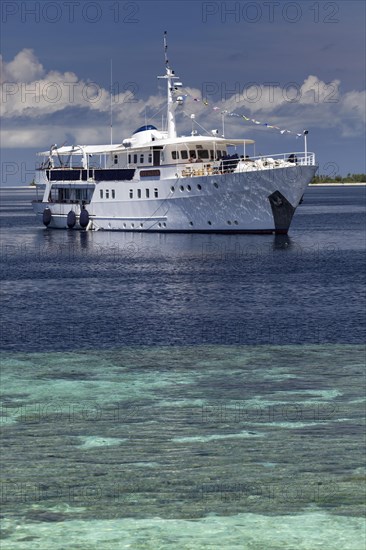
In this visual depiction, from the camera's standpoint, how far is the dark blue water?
1356 inches

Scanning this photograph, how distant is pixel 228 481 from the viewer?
644 inches

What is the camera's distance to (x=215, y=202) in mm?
77750

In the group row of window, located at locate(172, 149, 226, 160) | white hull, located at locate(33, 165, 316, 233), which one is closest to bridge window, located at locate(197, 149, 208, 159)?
row of window, located at locate(172, 149, 226, 160)

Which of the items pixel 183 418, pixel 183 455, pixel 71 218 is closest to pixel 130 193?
pixel 71 218

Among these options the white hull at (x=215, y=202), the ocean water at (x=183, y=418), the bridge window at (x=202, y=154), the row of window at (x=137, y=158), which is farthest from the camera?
the row of window at (x=137, y=158)

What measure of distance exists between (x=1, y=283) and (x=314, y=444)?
36.9 meters

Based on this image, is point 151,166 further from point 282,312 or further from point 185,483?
point 185,483

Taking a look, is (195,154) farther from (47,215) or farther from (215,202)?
(47,215)

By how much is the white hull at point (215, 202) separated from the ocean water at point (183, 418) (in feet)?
89.9

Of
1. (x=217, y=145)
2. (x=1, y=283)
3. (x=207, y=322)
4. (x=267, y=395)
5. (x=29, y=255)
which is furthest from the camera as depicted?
(x=217, y=145)

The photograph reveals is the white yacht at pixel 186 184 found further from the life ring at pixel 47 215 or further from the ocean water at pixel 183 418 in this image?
the ocean water at pixel 183 418

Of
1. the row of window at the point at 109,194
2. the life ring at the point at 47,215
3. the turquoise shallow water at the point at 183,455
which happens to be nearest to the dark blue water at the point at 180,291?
the row of window at the point at 109,194

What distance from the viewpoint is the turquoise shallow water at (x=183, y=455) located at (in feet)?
47.1

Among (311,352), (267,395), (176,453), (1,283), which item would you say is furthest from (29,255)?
(176,453)
